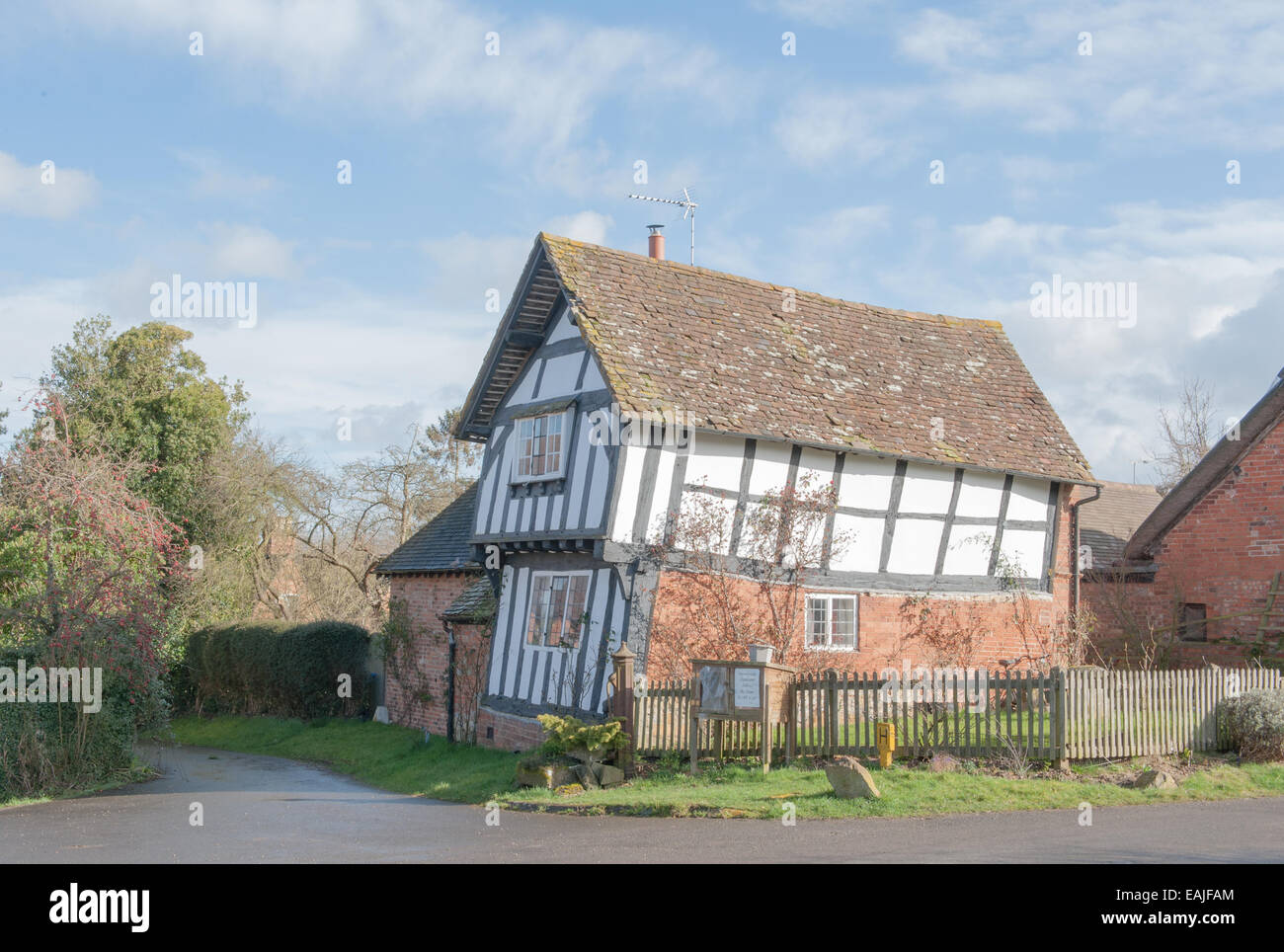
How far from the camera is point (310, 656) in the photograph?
28266 millimetres

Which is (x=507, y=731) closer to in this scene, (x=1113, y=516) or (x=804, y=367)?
(x=804, y=367)

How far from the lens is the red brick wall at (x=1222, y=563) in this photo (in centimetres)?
2180

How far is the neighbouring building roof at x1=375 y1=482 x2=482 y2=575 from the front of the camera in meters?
24.9

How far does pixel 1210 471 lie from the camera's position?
905 inches

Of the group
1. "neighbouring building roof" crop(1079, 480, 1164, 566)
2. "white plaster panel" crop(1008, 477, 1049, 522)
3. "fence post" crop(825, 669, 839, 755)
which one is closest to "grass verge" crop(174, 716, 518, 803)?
"fence post" crop(825, 669, 839, 755)

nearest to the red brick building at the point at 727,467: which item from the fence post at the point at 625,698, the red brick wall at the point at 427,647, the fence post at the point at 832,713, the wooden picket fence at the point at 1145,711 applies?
the red brick wall at the point at 427,647

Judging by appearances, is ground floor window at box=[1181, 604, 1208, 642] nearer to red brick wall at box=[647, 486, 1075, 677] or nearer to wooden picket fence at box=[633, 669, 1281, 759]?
red brick wall at box=[647, 486, 1075, 677]

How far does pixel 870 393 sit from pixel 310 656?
15.0m

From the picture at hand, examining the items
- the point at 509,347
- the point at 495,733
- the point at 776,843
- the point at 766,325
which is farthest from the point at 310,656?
the point at 776,843

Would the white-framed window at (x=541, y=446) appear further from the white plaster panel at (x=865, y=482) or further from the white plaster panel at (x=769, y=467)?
the white plaster panel at (x=865, y=482)

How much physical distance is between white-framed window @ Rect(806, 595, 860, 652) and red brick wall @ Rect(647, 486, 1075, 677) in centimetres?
13

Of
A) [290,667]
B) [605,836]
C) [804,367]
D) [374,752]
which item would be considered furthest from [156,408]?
[605,836]

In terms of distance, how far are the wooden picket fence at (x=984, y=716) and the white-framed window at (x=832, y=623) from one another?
3655 millimetres
